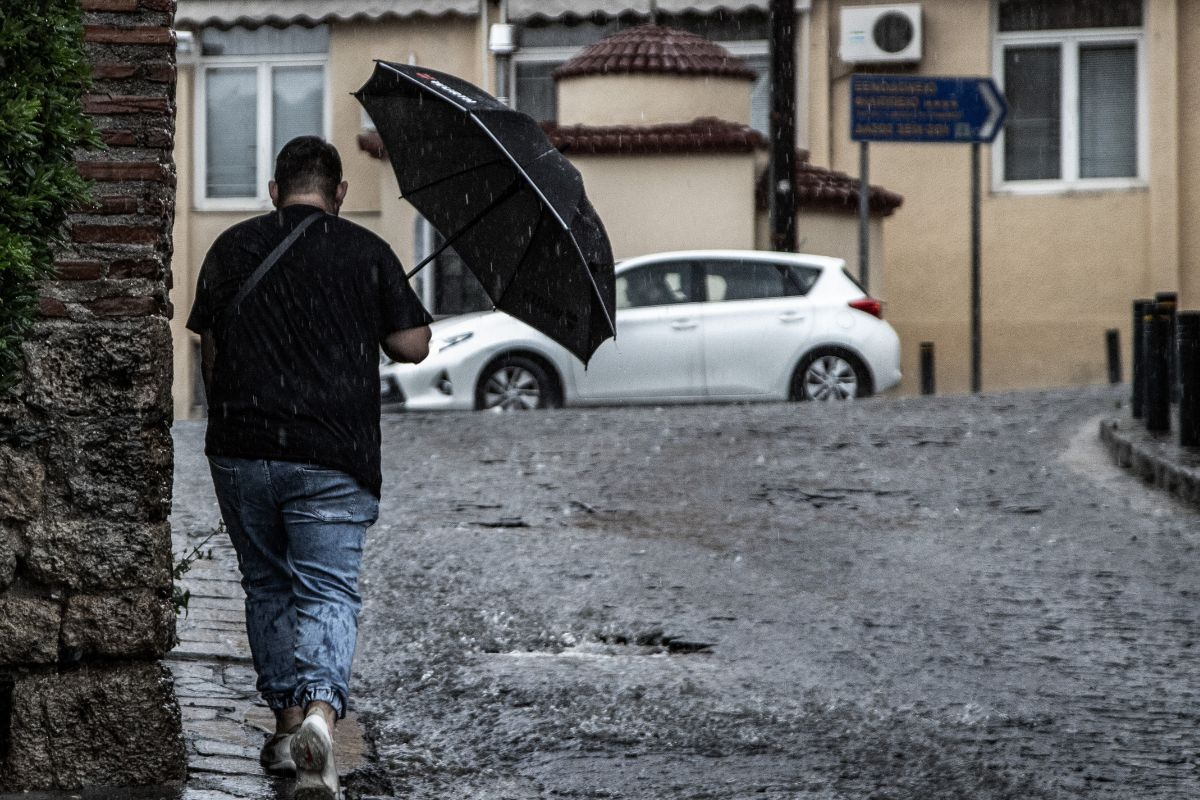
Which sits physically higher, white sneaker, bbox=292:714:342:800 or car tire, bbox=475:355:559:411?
car tire, bbox=475:355:559:411

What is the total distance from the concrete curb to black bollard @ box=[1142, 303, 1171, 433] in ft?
0.38

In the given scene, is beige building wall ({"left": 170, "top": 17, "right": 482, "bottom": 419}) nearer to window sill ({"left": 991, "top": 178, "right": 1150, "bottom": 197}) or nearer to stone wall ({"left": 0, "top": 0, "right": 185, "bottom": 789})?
window sill ({"left": 991, "top": 178, "right": 1150, "bottom": 197})

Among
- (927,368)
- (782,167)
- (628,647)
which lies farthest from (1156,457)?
(927,368)

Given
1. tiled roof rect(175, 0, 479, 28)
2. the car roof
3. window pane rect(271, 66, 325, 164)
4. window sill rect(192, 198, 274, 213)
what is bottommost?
the car roof

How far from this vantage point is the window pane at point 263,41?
25.9 m

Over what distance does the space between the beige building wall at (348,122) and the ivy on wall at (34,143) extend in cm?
1988

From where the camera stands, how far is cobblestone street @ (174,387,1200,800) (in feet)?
19.0

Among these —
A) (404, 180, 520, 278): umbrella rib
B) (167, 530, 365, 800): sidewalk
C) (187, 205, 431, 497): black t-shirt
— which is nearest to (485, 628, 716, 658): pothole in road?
(167, 530, 365, 800): sidewalk

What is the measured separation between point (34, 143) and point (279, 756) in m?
1.80

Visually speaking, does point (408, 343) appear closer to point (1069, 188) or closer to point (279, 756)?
point (279, 756)

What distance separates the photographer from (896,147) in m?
24.8

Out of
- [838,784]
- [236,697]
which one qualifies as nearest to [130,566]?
[236,697]

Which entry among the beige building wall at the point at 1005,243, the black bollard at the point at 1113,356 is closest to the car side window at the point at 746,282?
the beige building wall at the point at 1005,243

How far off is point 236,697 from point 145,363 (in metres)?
1.62
